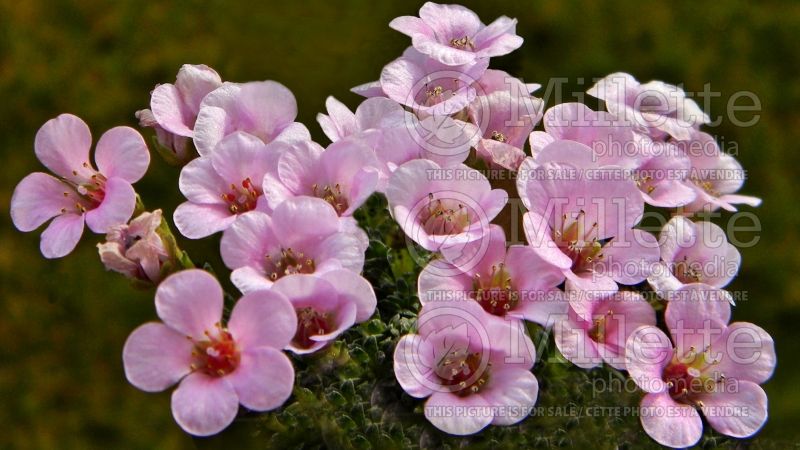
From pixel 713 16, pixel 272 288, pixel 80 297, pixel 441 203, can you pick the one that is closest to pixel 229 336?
pixel 272 288

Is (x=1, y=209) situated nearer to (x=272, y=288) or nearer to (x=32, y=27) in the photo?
(x=32, y=27)

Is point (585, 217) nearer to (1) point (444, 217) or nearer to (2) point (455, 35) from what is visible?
(1) point (444, 217)

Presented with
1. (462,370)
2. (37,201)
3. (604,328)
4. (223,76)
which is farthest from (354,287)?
(223,76)

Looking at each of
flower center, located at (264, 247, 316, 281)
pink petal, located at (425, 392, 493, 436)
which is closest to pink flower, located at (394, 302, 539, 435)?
pink petal, located at (425, 392, 493, 436)

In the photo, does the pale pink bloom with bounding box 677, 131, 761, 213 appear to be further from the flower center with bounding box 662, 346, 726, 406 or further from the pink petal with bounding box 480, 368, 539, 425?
the pink petal with bounding box 480, 368, 539, 425

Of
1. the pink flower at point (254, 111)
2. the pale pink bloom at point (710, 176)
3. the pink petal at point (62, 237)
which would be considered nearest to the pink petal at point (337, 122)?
the pink flower at point (254, 111)

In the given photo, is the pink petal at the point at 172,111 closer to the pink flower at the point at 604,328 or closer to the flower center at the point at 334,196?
the flower center at the point at 334,196
